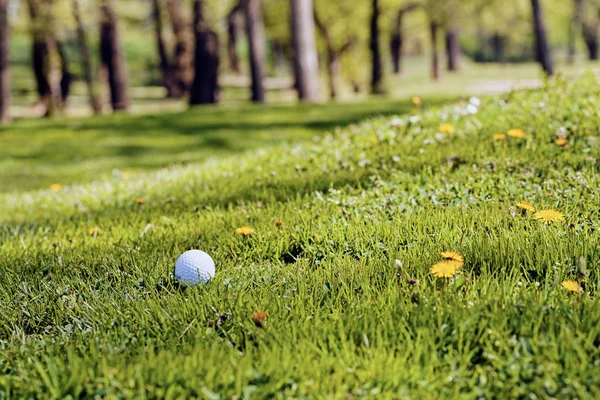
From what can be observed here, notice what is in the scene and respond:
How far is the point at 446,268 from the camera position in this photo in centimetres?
255

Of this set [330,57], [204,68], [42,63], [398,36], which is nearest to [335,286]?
[204,68]

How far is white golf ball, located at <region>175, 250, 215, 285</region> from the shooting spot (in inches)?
113

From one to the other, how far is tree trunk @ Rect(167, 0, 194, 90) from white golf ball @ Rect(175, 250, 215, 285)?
2804cm

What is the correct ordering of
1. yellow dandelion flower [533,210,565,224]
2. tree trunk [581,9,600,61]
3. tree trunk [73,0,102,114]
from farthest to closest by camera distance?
tree trunk [581,9,600,61]
tree trunk [73,0,102,114]
yellow dandelion flower [533,210,565,224]

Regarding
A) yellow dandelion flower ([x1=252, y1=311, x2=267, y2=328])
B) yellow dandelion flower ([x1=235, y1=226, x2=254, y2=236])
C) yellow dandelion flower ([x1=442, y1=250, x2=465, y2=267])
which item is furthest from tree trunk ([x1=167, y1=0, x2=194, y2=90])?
yellow dandelion flower ([x1=252, y1=311, x2=267, y2=328])

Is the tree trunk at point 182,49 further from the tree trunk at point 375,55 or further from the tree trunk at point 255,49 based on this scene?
the tree trunk at point 255,49

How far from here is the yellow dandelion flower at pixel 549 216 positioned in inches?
126

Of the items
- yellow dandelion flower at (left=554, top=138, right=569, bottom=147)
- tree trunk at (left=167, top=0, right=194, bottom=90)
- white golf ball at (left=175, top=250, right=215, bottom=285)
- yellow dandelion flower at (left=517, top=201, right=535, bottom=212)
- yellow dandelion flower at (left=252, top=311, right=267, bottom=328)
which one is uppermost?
tree trunk at (left=167, top=0, right=194, bottom=90)

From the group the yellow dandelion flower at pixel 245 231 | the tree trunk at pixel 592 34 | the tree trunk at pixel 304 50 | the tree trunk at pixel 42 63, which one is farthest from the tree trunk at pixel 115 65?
the tree trunk at pixel 592 34

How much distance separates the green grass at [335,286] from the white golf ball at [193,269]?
7 centimetres

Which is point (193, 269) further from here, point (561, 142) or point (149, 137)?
point (149, 137)

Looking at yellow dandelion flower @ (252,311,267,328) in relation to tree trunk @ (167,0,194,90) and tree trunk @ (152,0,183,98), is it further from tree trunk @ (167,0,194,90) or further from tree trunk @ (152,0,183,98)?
tree trunk @ (152,0,183,98)

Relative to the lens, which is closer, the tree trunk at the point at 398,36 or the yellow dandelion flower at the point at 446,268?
the yellow dandelion flower at the point at 446,268

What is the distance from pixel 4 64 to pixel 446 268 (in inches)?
625
